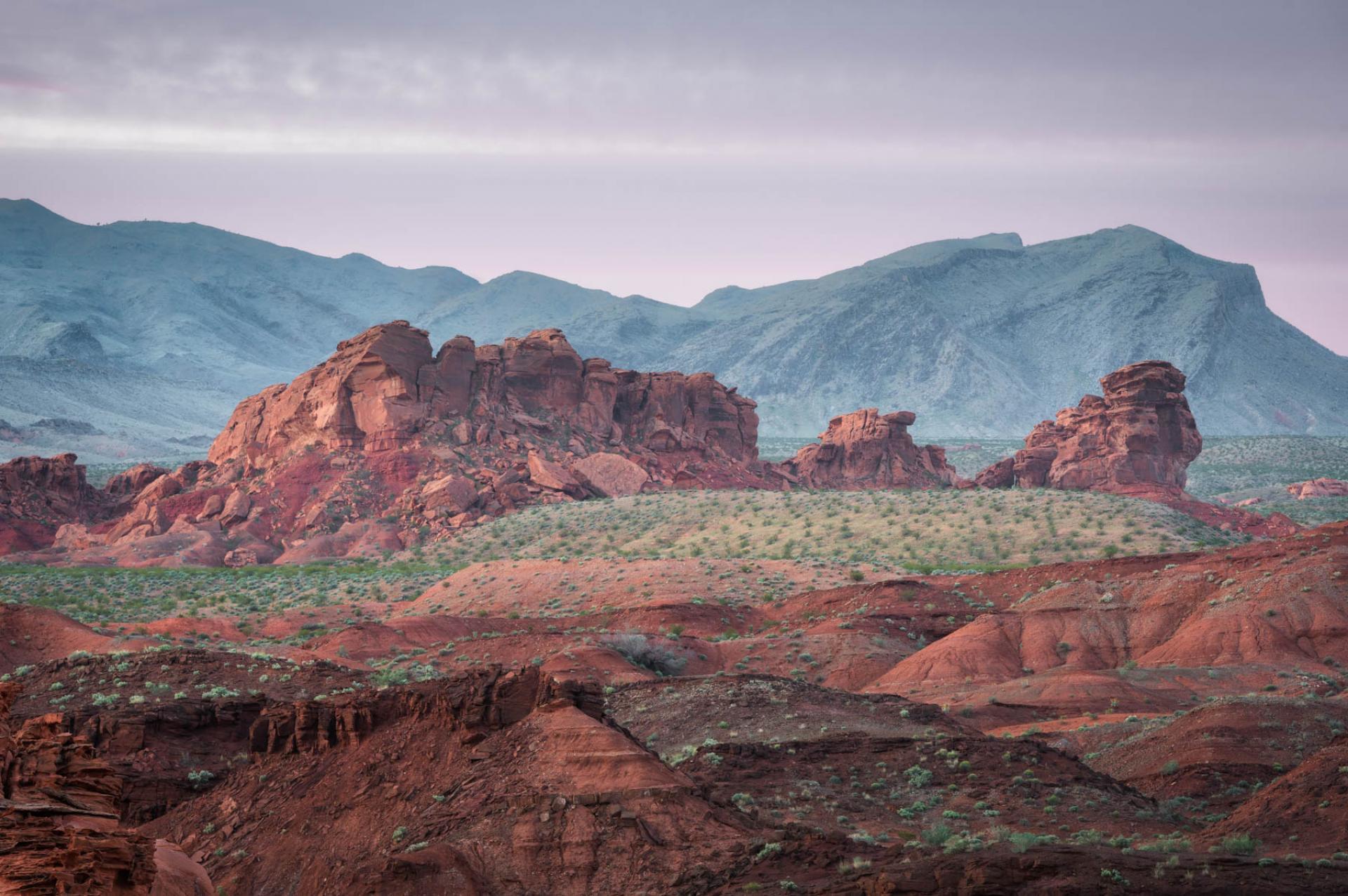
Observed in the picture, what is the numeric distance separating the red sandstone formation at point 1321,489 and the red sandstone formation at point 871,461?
30.2 m

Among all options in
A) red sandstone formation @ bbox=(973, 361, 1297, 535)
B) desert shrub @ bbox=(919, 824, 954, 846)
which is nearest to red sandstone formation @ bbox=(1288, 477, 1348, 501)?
red sandstone formation @ bbox=(973, 361, 1297, 535)

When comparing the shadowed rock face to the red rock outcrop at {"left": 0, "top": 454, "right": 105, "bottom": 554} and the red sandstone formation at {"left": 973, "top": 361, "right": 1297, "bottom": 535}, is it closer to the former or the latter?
the red sandstone formation at {"left": 973, "top": 361, "right": 1297, "bottom": 535}

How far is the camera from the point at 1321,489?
97.9 m

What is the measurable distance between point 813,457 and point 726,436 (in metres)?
5.63

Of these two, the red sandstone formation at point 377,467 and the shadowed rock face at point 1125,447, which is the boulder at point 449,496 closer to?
the red sandstone formation at point 377,467

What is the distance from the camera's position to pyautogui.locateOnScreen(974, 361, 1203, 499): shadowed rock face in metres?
75.5

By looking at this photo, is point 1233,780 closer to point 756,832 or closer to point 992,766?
point 992,766

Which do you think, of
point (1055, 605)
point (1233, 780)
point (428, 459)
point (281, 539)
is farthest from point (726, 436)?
point (1233, 780)

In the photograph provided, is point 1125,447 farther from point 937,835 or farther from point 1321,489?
point 937,835

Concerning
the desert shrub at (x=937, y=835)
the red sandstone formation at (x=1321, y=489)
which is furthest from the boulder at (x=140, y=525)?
the red sandstone formation at (x=1321, y=489)

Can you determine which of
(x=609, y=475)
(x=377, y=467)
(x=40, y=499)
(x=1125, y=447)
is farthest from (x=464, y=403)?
(x=1125, y=447)

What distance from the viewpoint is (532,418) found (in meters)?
→ 73.2

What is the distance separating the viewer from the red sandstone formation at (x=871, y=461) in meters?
82.3

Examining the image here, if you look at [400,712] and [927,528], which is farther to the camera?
[927,528]
